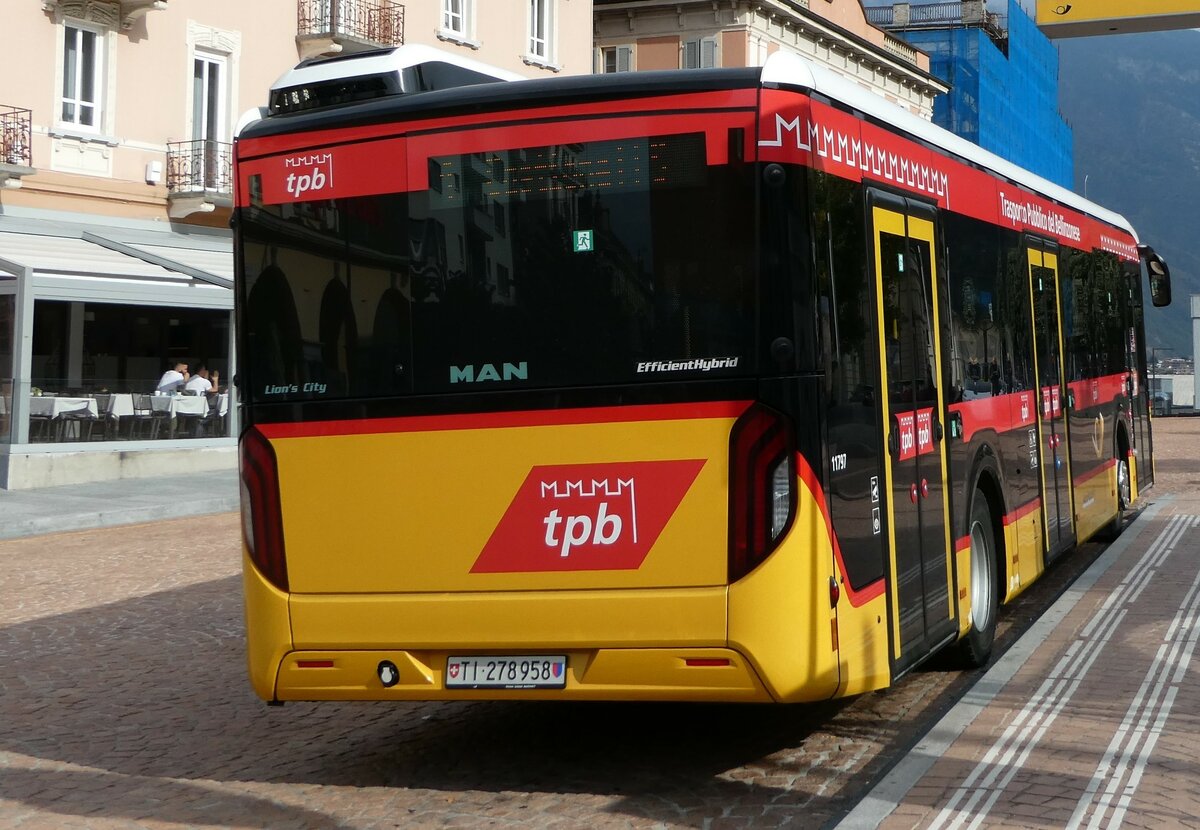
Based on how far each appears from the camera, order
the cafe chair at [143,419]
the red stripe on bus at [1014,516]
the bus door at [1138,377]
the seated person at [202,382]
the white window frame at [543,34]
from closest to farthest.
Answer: the red stripe on bus at [1014,516] → the bus door at [1138,377] → the cafe chair at [143,419] → the seated person at [202,382] → the white window frame at [543,34]

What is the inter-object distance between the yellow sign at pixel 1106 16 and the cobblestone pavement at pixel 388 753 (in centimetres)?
1023

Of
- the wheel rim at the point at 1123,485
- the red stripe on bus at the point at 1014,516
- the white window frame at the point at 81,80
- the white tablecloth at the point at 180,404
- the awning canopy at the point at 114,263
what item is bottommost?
the red stripe on bus at the point at 1014,516

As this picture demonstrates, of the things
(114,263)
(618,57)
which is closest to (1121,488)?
(114,263)

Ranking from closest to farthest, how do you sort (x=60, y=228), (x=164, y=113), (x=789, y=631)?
(x=789, y=631)
(x=60, y=228)
(x=164, y=113)

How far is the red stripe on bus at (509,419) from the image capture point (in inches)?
235

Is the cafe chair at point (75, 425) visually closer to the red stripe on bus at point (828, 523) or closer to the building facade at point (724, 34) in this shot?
the red stripe on bus at point (828, 523)

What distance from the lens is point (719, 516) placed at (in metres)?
5.98

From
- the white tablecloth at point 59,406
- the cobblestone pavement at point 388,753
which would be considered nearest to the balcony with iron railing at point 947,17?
the white tablecloth at point 59,406

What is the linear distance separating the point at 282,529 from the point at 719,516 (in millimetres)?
1827

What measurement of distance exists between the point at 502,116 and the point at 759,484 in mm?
1712

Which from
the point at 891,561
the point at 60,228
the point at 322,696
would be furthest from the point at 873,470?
the point at 60,228

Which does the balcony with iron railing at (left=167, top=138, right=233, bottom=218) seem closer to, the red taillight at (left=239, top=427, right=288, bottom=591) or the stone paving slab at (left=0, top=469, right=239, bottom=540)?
the stone paving slab at (left=0, top=469, right=239, bottom=540)

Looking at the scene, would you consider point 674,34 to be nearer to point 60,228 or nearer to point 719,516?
point 60,228

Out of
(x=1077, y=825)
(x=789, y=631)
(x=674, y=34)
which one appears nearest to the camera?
(x=1077, y=825)
